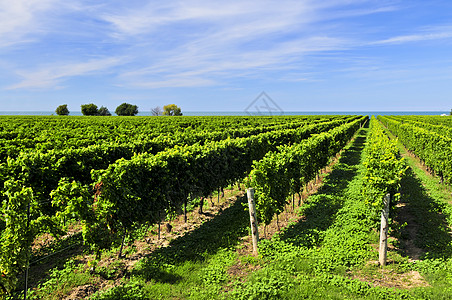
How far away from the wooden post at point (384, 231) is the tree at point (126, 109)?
12942cm

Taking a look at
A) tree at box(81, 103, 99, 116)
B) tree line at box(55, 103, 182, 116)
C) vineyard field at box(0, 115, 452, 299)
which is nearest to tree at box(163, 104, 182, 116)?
tree line at box(55, 103, 182, 116)

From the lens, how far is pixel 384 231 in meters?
6.59

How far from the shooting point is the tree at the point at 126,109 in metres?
126

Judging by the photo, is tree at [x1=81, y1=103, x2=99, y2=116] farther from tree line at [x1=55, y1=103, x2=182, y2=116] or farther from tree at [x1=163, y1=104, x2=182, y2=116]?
tree at [x1=163, y1=104, x2=182, y2=116]

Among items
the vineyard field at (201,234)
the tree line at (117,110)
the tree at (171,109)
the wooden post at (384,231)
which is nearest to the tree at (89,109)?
the tree line at (117,110)

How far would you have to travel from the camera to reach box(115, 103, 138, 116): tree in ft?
414

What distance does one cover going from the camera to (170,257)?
7.10 meters

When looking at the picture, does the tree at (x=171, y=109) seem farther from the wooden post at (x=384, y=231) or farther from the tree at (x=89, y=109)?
the wooden post at (x=384, y=231)

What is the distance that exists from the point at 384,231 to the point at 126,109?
131652mm

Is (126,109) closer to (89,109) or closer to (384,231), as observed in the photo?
(89,109)

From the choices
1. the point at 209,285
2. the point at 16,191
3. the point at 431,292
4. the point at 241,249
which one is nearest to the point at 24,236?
the point at 16,191

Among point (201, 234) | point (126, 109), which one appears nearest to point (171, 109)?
point (126, 109)

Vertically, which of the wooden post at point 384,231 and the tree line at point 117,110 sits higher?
the tree line at point 117,110

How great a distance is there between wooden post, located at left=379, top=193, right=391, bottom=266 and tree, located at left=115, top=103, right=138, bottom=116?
129 metres
